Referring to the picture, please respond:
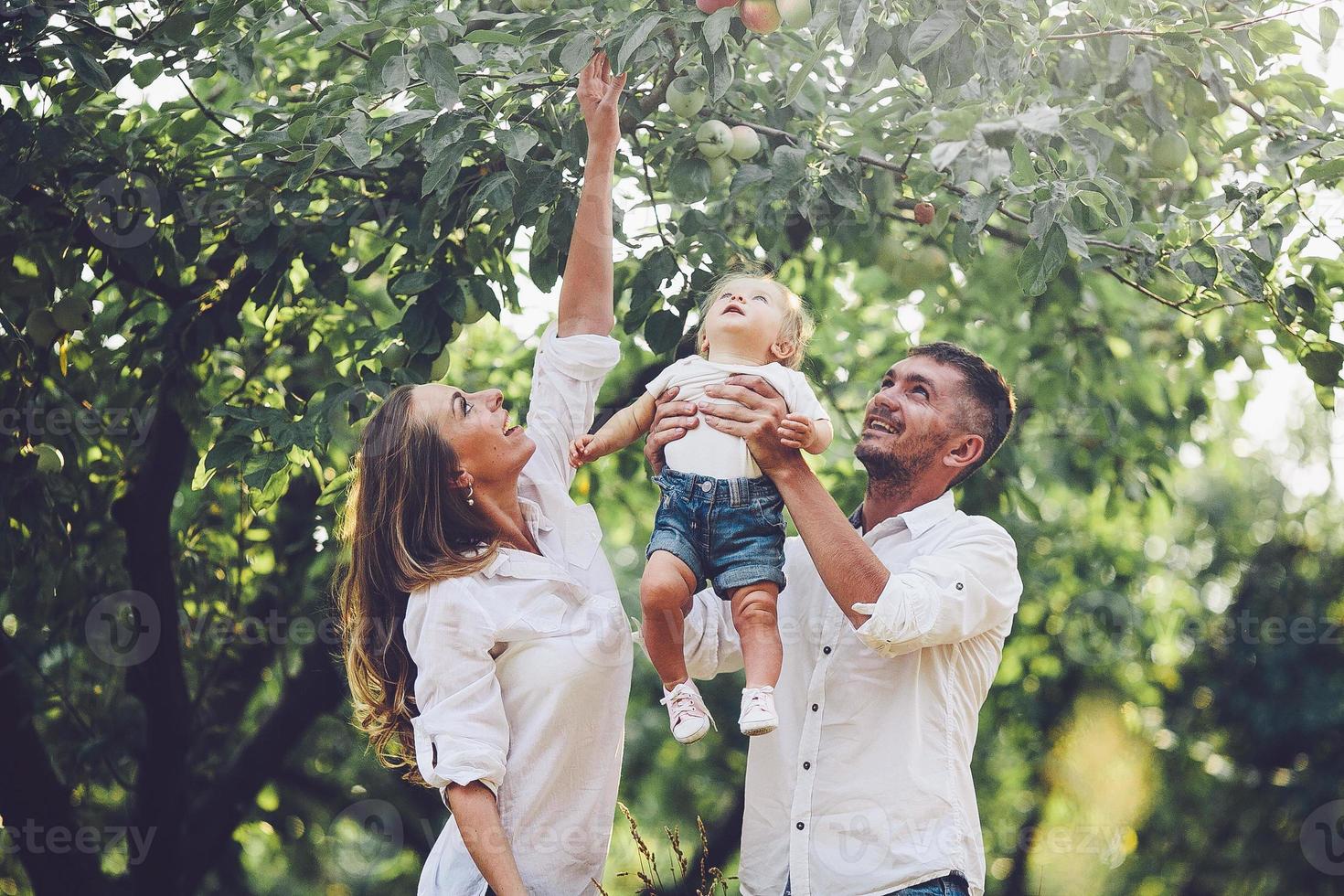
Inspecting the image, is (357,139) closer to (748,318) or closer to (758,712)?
(748,318)

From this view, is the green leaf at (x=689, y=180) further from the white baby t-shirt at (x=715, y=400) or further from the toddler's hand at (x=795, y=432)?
the toddler's hand at (x=795, y=432)

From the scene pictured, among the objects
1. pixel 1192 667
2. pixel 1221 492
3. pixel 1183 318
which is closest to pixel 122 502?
pixel 1183 318

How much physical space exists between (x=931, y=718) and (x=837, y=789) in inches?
8.9

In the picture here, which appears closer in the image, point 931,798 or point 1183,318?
point 931,798

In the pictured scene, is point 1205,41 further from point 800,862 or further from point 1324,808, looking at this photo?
point 1324,808

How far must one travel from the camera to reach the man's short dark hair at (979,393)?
2807 millimetres

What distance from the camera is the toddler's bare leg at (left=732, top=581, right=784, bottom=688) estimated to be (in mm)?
2408

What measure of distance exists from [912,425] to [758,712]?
29.3 inches

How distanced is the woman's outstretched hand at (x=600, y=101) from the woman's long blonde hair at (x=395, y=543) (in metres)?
0.65

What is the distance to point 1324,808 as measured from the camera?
1223 cm

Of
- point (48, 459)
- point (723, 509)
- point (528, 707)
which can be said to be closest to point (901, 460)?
point (723, 509)

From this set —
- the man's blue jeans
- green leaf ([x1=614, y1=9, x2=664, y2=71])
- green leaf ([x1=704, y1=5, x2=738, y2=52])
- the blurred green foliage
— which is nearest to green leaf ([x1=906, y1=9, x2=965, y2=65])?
the blurred green foliage

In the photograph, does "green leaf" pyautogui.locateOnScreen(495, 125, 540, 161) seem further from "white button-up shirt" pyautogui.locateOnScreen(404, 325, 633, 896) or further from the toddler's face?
"white button-up shirt" pyautogui.locateOnScreen(404, 325, 633, 896)

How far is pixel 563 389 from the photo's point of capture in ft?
9.09
